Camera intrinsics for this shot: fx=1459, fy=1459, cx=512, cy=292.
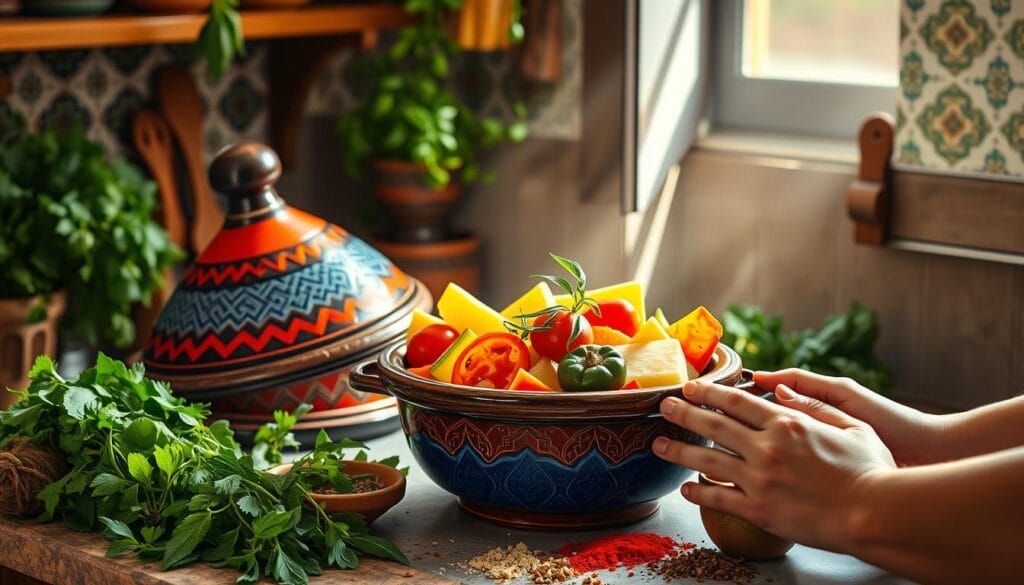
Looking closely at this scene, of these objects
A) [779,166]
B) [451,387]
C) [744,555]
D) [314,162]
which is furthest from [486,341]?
[314,162]

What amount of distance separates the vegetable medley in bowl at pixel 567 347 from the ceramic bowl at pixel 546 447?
0.03 metres

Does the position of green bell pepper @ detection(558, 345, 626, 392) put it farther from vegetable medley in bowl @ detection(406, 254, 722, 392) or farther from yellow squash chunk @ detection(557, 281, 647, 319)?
yellow squash chunk @ detection(557, 281, 647, 319)

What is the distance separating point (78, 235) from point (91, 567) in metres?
1.18

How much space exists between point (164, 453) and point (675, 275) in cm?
174

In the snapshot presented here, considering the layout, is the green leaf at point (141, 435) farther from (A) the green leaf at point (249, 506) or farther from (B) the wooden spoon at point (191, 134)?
(B) the wooden spoon at point (191, 134)

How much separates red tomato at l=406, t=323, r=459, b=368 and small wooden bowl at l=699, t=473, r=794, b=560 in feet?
1.08

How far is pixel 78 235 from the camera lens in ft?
8.13

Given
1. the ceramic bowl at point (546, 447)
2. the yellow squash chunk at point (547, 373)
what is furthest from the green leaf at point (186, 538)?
the yellow squash chunk at point (547, 373)

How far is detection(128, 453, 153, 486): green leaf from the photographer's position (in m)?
1.42

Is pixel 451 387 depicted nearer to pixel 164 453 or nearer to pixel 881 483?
pixel 164 453

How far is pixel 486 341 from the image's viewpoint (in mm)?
1485

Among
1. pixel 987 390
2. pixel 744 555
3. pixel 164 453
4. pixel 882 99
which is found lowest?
pixel 987 390

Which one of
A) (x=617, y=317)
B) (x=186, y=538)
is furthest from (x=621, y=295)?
(x=186, y=538)

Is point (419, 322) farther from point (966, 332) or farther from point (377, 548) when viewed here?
point (966, 332)
